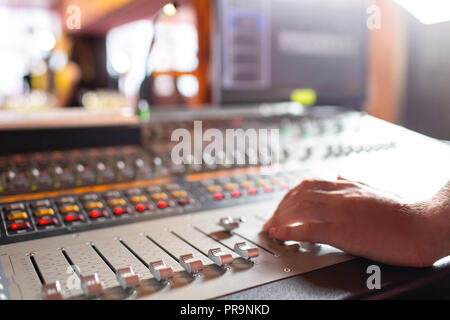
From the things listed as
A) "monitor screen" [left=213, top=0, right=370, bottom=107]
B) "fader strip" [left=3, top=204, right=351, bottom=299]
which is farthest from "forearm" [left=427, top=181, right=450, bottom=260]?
"monitor screen" [left=213, top=0, right=370, bottom=107]

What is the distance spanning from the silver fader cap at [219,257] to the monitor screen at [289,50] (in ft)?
2.79

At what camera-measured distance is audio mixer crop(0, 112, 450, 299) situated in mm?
512

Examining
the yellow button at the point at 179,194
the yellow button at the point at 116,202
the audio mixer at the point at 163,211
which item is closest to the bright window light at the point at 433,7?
the audio mixer at the point at 163,211

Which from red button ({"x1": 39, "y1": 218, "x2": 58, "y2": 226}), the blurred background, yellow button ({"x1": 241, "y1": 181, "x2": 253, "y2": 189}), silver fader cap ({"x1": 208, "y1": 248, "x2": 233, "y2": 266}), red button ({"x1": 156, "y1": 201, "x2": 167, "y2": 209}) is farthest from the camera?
the blurred background

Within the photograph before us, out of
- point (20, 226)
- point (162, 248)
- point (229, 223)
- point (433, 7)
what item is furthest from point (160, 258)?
point (433, 7)

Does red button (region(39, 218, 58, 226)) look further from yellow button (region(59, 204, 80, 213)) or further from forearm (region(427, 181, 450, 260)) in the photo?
forearm (region(427, 181, 450, 260))

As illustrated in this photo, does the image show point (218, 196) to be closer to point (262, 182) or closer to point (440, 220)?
point (262, 182)

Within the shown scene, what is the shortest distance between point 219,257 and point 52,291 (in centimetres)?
22

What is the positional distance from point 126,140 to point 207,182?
1.03 feet

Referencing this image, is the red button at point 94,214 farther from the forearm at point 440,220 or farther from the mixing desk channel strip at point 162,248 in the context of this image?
the forearm at point 440,220
